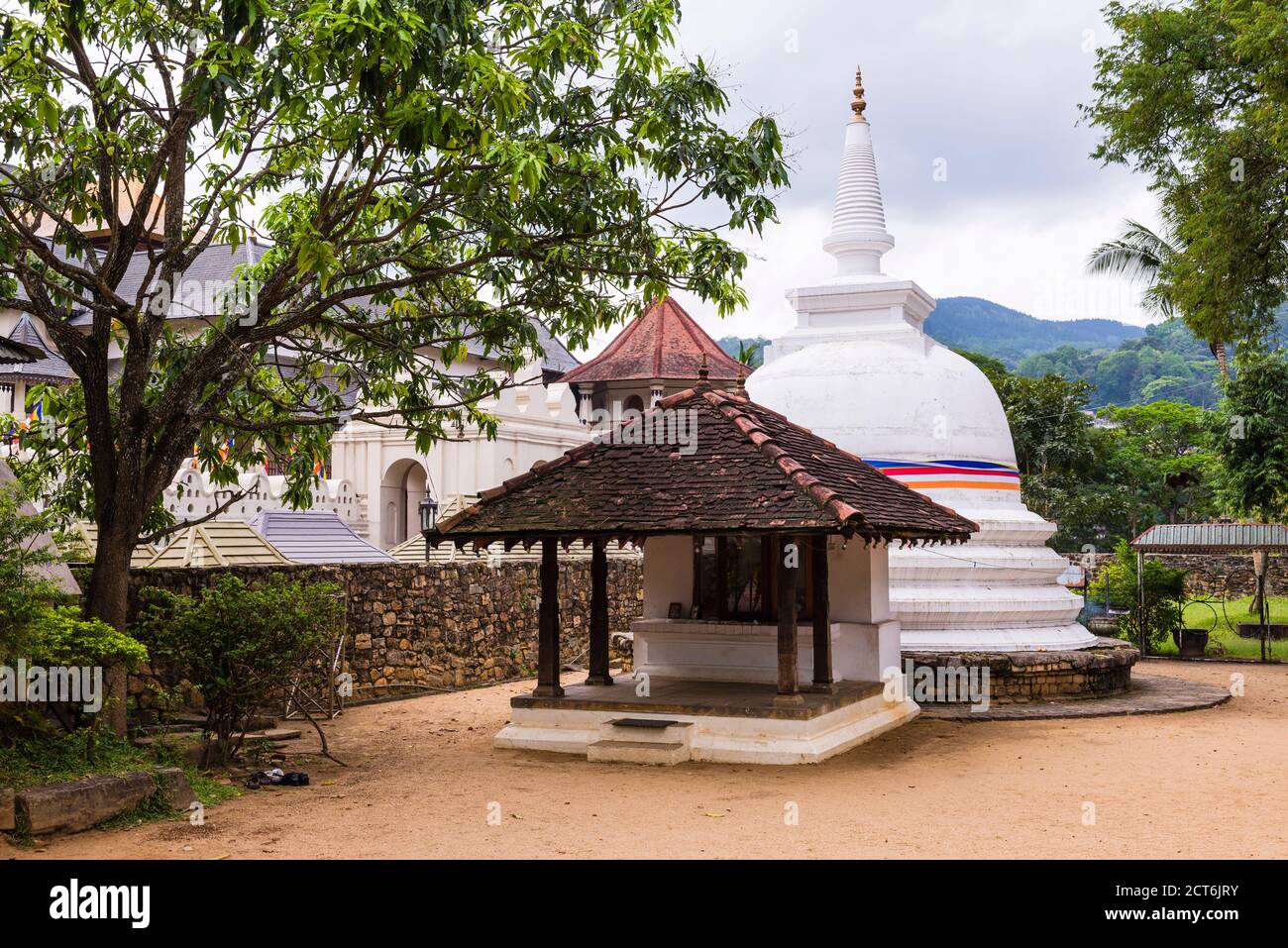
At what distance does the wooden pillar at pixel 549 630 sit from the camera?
1155 centimetres

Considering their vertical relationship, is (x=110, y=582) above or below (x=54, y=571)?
below

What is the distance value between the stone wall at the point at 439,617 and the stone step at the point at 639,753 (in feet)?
15.4

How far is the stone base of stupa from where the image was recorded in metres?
13.6

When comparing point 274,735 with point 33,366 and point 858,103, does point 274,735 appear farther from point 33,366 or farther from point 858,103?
point 33,366

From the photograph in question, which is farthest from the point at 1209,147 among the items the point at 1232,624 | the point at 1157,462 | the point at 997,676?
the point at 1157,462

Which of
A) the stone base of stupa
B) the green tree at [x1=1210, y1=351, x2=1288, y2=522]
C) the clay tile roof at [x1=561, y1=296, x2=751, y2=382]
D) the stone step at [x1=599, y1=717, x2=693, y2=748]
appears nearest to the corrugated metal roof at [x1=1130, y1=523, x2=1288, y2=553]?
the green tree at [x1=1210, y1=351, x2=1288, y2=522]

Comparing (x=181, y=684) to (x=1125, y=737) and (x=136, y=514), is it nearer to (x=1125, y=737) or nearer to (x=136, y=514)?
(x=136, y=514)

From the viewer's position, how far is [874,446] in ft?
51.5

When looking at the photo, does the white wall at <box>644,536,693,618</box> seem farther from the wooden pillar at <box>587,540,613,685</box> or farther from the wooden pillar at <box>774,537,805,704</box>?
the wooden pillar at <box>774,537,805,704</box>

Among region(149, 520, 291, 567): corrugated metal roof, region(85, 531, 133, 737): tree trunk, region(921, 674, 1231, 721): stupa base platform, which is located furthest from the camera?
region(149, 520, 291, 567): corrugated metal roof

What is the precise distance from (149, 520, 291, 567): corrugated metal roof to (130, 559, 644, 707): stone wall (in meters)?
0.63

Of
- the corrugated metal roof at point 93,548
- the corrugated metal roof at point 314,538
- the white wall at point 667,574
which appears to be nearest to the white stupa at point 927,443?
the white wall at point 667,574

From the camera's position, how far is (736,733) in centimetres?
1053

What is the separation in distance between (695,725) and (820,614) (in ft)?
5.44
